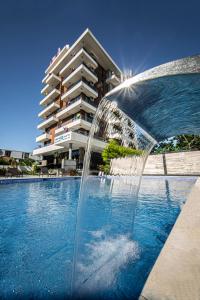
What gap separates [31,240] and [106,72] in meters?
34.4

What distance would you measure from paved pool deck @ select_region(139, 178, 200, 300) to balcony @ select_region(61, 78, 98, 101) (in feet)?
87.1

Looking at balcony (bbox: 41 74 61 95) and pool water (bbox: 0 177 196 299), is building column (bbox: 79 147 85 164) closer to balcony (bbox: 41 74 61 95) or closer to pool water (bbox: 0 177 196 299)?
balcony (bbox: 41 74 61 95)

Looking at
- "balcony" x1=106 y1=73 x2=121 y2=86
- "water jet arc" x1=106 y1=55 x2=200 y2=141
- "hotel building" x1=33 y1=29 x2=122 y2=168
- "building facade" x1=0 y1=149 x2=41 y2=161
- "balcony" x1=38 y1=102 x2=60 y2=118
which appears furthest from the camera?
"building facade" x1=0 y1=149 x2=41 y2=161

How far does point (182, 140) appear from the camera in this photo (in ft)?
110

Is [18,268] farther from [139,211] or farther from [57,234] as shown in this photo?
[139,211]

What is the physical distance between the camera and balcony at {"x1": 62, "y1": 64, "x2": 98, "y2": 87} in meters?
26.3

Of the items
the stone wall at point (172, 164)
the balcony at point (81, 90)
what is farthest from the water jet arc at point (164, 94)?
the balcony at point (81, 90)

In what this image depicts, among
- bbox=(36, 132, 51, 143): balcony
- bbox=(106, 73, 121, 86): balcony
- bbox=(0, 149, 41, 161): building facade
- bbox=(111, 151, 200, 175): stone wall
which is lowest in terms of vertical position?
bbox=(111, 151, 200, 175): stone wall

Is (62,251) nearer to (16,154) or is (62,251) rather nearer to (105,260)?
(105,260)

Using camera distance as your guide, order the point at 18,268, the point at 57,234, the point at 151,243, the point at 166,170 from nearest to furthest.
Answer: the point at 18,268, the point at 151,243, the point at 57,234, the point at 166,170

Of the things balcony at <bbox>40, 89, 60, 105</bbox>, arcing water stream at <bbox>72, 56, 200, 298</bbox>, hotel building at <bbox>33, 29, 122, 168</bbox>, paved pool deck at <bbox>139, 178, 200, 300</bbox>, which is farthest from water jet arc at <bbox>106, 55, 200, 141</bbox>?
balcony at <bbox>40, 89, 60, 105</bbox>

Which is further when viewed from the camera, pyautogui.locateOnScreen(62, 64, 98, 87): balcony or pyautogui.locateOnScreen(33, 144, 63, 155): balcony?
pyautogui.locateOnScreen(33, 144, 63, 155): balcony

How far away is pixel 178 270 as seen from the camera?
5.11 ft

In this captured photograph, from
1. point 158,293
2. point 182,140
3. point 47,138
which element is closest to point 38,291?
point 158,293
